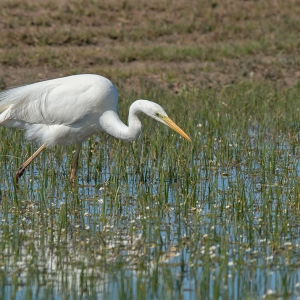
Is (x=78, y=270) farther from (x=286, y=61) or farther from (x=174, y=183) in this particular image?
(x=286, y=61)

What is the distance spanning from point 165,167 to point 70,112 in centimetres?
115

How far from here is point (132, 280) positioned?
17.4 feet

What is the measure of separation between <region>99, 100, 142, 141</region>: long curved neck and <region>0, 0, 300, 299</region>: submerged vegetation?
318 millimetres

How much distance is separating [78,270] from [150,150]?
3.96 meters

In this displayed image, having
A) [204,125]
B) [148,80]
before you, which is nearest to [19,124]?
[204,125]

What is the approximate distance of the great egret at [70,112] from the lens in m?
8.53

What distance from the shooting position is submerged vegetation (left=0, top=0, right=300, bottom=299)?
5.46 m

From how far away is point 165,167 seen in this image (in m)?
8.72

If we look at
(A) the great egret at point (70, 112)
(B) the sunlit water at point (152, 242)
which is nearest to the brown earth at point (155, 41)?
(A) the great egret at point (70, 112)

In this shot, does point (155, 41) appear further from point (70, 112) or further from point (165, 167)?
point (165, 167)

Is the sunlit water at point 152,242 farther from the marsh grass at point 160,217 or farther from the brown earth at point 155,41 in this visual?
the brown earth at point 155,41

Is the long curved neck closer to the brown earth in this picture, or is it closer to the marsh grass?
the marsh grass

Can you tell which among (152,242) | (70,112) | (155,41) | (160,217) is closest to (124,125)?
(70,112)

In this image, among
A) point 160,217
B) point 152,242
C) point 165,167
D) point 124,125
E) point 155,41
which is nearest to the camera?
point 152,242
